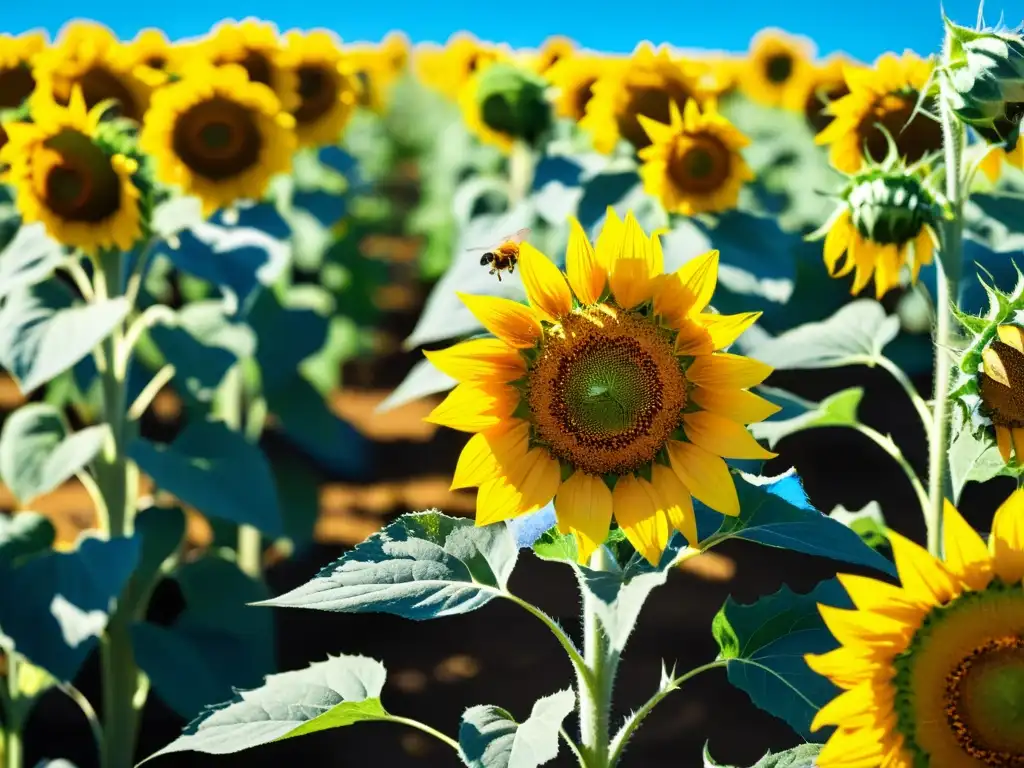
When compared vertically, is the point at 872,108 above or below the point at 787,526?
above

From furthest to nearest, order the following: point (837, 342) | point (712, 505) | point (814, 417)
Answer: point (837, 342) < point (814, 417) < point (712, 505)

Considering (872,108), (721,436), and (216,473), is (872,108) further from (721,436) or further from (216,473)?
(216,473)

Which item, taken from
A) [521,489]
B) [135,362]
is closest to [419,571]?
[521,489]

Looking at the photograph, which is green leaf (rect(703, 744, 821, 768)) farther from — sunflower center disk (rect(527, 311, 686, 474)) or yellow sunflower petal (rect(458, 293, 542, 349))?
yellow sunflower petal (rect(458, 293, 542, 349))

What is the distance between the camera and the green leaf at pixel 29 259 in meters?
1.88

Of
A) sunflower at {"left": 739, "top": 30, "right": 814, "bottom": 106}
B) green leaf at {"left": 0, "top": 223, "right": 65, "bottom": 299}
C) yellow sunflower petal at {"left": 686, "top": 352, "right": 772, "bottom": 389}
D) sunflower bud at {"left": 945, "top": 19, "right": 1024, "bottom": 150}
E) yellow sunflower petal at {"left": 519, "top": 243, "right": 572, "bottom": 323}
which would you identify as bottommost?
yellow sunflower petal at {"left": 686, "top": 352, "right": 772, "bottom": 389}

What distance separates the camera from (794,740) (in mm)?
2104

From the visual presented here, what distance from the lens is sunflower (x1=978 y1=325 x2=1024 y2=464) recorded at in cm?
93

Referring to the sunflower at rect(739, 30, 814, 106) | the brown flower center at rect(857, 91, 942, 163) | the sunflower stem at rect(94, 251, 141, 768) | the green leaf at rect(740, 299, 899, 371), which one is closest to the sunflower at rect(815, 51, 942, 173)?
the brown flower center at rect(857, 91, 942, 163)

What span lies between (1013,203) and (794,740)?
3.45ft

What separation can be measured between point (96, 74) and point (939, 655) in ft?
7.03

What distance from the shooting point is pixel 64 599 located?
1.69 metres

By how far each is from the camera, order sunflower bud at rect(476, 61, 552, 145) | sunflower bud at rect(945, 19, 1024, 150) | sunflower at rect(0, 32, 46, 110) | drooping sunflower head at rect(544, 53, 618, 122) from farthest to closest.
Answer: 1. sunflower bud at rect(476, 61, 552, 145)
2. drooping sunflower head at rect(544, 53, 618, 122)
3. sunflower at rect(0, 32, 46, 110)
4. sunflower bud at rect(945, 19, 1024, 150)

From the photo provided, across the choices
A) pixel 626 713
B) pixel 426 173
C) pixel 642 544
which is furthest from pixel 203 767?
pixel 426 173
